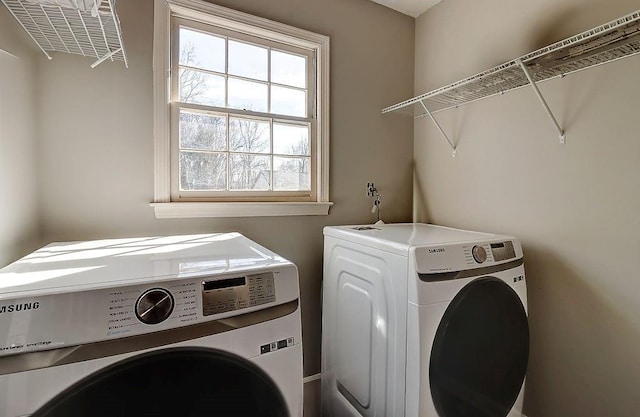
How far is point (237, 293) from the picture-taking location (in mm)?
794

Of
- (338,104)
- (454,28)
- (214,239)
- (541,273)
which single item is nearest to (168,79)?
(214,239)

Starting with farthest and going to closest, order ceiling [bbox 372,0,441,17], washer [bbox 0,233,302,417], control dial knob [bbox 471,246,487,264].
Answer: ceiling [bbox 372,0,441,17] < control dial knob [bbox 471,246,487,264] < washer [bbox 0,233,302,417]

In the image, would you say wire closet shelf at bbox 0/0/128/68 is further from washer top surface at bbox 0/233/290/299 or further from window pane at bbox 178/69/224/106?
washer top surface at bbox 0/233/290/299

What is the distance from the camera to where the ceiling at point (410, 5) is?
2109 millimetres

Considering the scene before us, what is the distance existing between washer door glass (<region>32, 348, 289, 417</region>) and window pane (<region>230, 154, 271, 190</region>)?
1.15 m

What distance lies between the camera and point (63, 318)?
0.62 m

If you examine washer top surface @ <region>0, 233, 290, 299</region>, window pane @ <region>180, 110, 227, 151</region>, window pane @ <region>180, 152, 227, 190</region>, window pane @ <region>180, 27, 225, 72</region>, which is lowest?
washer top surface @ <region>0, 233, 290, 299</region>

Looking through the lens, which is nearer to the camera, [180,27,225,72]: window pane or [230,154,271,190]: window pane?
[180,27,225,72]: window pane

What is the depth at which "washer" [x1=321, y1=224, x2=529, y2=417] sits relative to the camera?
1156mm

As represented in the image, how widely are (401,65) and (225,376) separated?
222 cm

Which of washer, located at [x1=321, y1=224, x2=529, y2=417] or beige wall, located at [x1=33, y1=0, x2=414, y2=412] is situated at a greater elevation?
beige wall, located at [x1=33, y1=0, x2=414, y2=412]

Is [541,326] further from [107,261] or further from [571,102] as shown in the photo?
[107,261]

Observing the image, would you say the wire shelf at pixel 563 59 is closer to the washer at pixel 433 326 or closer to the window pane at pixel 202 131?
the washer at pixel 433 326

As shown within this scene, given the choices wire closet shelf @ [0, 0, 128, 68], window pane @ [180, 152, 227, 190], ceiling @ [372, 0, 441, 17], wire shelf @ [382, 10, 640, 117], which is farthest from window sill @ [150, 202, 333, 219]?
ceiling @ [372, 0, 441, 17]
